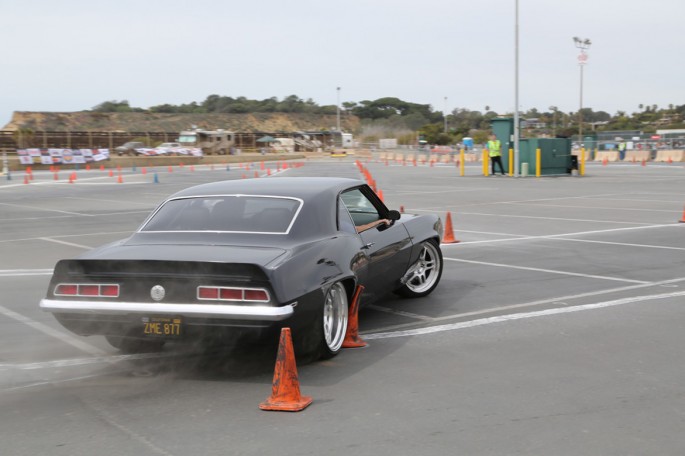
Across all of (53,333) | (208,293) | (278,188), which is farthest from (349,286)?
(53,333)

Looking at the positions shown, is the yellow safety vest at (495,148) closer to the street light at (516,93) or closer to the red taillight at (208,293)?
the street light at (516,93)

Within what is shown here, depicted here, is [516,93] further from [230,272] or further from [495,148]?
[230,272]

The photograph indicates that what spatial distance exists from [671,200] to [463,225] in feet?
27.6

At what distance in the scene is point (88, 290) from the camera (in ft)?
19.2

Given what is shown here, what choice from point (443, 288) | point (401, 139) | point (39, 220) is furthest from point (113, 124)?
point (443, 288)

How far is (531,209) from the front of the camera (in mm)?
20406

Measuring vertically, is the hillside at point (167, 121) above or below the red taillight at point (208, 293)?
above

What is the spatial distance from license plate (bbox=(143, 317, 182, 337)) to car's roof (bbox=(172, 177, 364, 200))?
1.63 meters

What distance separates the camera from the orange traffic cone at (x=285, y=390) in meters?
5.07

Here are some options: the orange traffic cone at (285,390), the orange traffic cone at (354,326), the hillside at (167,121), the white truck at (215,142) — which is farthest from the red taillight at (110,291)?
the hillside at (167,121)

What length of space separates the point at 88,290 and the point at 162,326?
2.07 ft

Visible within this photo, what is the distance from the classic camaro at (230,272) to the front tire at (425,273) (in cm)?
145

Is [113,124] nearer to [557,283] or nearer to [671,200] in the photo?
[671,200]

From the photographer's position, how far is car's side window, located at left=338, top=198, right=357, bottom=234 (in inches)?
274
